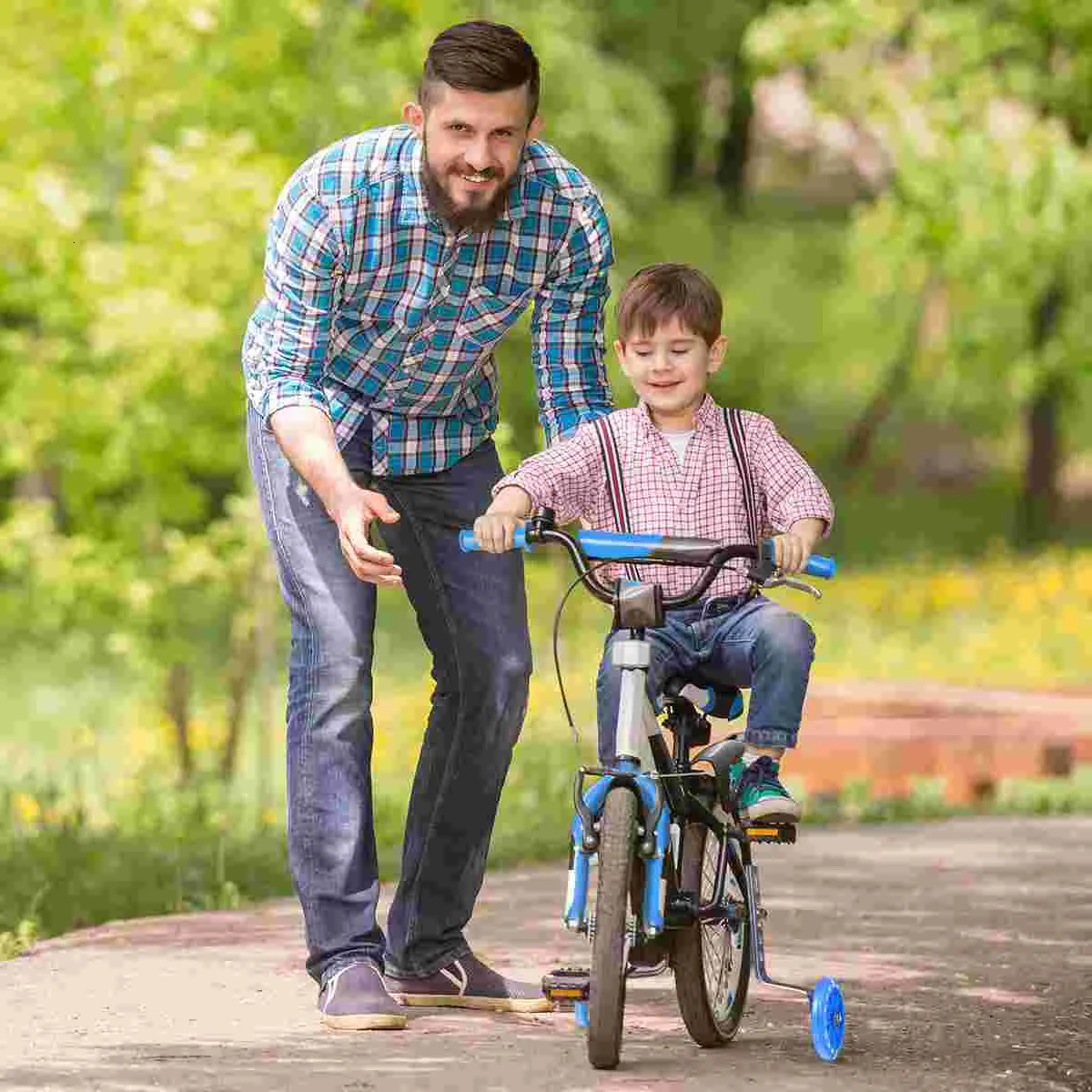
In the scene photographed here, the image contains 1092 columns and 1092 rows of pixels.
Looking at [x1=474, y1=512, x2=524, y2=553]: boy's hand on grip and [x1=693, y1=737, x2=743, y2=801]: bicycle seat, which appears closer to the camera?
[x1=474, y1=512, x2=524, y2=553]: boy's hand on grip

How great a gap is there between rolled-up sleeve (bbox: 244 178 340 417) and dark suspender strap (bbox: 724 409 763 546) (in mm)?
874

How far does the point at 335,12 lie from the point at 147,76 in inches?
50.9

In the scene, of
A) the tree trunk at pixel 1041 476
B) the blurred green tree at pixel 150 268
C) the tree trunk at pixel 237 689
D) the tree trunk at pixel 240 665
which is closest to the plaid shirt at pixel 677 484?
the blurred green tree at pixel 150 268

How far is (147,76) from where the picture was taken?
11.6 meters

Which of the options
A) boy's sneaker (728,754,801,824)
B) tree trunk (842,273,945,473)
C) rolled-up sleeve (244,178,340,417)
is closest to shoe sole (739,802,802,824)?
boy's sneaker (728,754,801,824)

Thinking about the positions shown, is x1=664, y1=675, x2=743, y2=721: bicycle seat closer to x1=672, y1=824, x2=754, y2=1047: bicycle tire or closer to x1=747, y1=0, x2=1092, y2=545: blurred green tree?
x1=672, y1=824, x2=754, y2=1047: bicycle tire

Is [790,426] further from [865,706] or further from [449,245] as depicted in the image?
[449,245]

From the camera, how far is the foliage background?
433 inches

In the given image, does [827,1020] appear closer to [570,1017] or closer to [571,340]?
[570,1017]

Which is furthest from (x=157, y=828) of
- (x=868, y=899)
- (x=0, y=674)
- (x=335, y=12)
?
(x=0, y=674)

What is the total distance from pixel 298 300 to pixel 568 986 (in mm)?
1581

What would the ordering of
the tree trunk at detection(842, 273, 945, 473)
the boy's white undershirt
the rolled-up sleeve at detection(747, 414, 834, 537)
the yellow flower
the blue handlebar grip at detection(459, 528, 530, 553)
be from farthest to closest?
the tree trunk at detection(842, 273, 945, 473)
the yellow flower
the boy's white undershirt
the rolled-up sleeve at detection(747, 414, 834, 537)
the blue handlebar grip at detection(459, 528, 530, 553)

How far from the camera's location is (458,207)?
4945 millimetres

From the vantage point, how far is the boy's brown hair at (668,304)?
4.89 m
